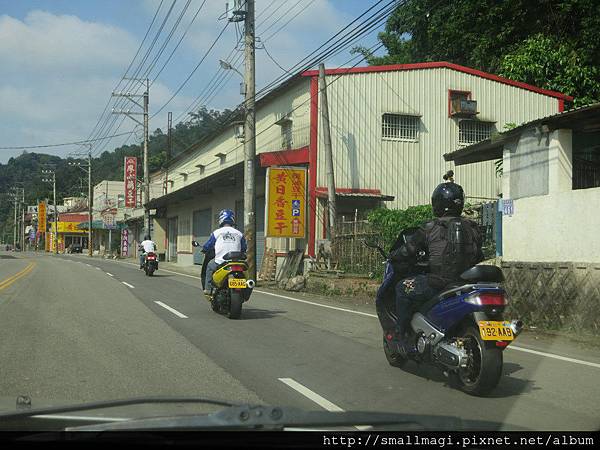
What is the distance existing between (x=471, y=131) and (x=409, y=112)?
8.66 feet

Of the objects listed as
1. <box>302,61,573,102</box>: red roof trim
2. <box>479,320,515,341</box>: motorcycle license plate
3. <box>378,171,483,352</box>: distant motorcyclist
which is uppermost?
<box>302,61,573,102</box>: red roof trim

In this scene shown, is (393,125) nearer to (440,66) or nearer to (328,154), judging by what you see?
(440,66)

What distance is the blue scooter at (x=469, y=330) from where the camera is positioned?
564 centimetres

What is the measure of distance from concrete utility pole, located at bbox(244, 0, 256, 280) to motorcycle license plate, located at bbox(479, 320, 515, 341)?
49.2 ft

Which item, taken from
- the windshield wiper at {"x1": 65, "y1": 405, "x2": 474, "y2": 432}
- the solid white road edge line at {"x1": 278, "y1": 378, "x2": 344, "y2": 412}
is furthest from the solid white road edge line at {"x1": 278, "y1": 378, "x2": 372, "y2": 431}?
the windshield wiper at {"x1": 65, "y1": 405, "x2": 474, "y2": 432}

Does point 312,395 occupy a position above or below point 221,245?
below

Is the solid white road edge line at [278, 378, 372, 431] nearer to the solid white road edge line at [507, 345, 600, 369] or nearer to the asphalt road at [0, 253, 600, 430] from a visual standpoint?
the asphalt road at [0, 253, 600, 430]

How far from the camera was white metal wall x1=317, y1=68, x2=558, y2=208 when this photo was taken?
874 inches

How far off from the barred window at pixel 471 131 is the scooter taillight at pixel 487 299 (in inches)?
731

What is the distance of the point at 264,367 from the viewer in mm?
7164

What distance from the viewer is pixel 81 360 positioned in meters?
7.43

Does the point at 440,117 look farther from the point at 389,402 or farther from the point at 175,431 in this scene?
the point at 175,431

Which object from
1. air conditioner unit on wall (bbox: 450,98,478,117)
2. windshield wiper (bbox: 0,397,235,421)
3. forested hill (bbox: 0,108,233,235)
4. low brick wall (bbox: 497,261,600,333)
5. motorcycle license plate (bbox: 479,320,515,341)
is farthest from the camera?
forested hill (bbox: 0,108,233,235)

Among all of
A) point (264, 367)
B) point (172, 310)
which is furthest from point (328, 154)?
point (264, 367)
